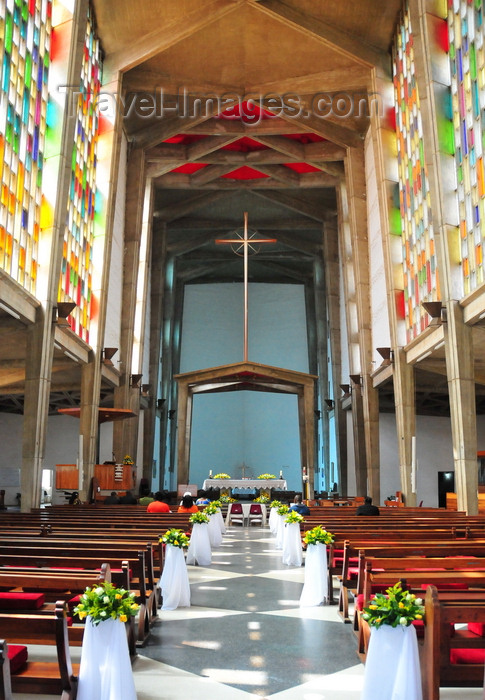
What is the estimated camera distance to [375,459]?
2239cm

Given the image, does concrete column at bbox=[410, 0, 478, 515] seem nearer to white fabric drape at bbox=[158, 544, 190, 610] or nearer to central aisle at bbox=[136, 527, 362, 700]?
central aisle at bbox=[136, 527, 362, 700]

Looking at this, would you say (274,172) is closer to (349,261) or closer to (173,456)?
(349,261)

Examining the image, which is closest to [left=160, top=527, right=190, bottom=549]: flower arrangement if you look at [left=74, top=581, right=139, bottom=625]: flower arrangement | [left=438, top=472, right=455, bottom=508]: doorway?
[left=74, top=581, right=139, bottom=625]: flower arrangement

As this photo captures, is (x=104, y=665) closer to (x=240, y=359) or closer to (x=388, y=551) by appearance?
(x=388, y=551)

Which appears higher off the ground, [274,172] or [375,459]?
[274,172]

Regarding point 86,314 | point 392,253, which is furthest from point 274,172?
point 86,314

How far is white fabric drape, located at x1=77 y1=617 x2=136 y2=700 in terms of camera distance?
3684 mm

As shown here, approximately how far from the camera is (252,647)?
547 centimetres

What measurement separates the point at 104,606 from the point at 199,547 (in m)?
6.75

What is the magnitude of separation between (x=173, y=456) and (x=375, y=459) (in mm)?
14840

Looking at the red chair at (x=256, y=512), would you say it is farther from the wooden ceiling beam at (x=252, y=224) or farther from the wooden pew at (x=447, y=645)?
the wooden ceiling beam at (x=252, y=224)

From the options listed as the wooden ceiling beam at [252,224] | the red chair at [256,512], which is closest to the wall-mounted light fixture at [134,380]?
the red chair at [256,512]

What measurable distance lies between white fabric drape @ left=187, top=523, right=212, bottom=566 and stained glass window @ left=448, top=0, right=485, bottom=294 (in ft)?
24.8

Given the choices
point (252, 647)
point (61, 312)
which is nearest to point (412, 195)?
point (61, 312)
